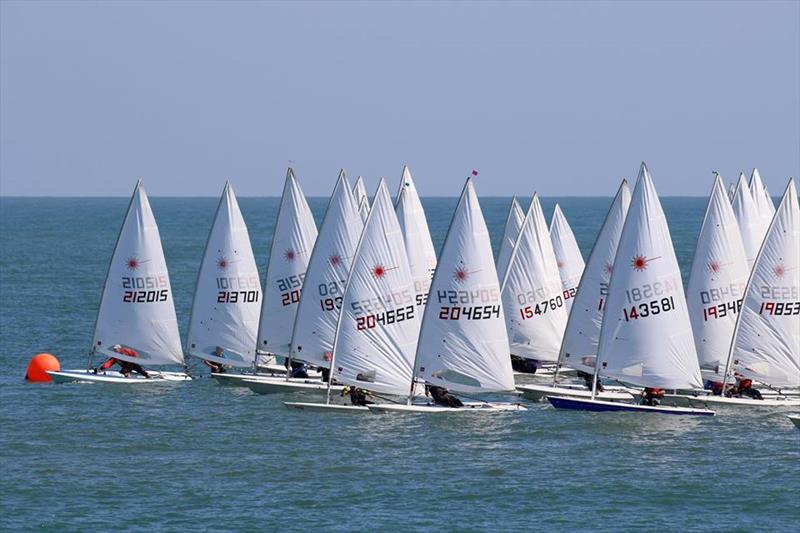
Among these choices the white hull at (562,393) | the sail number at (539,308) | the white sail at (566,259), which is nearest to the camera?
the white hull at (562,393)

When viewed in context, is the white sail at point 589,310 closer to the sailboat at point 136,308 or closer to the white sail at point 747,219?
the white sail at point 747,219

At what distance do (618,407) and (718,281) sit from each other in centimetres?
→ 820

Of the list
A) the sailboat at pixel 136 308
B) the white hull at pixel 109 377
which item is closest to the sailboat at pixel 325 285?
the white hull at pixel 109 377

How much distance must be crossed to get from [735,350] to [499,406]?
9.70 metres

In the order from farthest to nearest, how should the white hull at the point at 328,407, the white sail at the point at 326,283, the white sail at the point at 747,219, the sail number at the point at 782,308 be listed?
the white sail at the point at 747,219
the white sail at the point at 326,283
the sail number at the point at 782,308
the white hull at the point at 328,407

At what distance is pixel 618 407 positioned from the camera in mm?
60969

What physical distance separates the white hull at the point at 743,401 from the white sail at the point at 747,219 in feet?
30.7

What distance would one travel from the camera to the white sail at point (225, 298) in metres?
70.8

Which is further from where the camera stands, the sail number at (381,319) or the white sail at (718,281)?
the white sail at (718,281)

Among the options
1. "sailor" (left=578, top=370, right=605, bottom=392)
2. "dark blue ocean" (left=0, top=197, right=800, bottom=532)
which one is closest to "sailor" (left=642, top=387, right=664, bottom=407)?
"dark blue ocean" (left=0, top=197, right=800, bottom=532)

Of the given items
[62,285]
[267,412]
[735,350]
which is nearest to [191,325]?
[267,412]

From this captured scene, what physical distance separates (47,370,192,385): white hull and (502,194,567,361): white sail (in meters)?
14.8

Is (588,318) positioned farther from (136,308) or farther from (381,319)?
(136,308)

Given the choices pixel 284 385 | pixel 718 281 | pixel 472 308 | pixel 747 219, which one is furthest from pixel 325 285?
pixel 747 219
